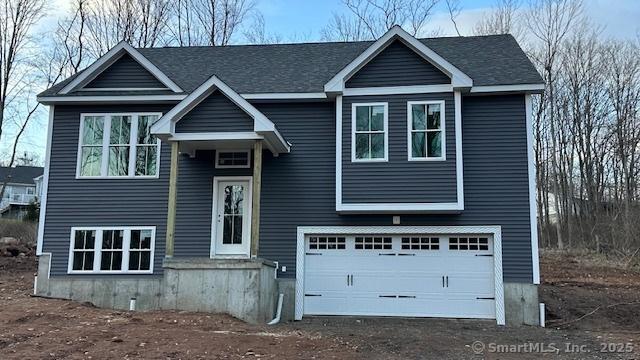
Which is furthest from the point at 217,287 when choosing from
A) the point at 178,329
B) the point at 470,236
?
the point at 470,236

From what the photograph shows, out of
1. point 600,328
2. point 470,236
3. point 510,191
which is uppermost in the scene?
point 510,191

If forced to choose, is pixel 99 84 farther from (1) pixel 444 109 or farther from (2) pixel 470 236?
(2) pixel 470 236

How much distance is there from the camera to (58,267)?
13367mm

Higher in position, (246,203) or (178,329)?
(246,203)

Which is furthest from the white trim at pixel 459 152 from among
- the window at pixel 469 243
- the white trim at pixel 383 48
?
the window at pixel 469 243

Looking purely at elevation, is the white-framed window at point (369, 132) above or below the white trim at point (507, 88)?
below

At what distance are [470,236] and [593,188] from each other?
18.8 metres

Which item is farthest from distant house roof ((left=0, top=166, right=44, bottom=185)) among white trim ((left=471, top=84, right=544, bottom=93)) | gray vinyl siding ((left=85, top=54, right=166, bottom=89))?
white trim ((left=471, top=84, right=544, bottom=93))

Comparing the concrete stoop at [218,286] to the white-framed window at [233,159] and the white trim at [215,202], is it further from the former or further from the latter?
the white-framed window at [233,159]

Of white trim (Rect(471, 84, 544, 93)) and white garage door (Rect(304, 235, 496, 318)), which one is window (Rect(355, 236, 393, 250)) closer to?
white garage door (Rect(304, 235, 496, 318))

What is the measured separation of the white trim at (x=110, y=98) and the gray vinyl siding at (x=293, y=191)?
1.03ft

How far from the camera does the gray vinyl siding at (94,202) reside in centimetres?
1346

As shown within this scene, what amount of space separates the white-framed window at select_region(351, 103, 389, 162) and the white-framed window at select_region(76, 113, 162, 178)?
4908 millimetres

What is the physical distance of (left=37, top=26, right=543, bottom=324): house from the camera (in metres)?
12.3
